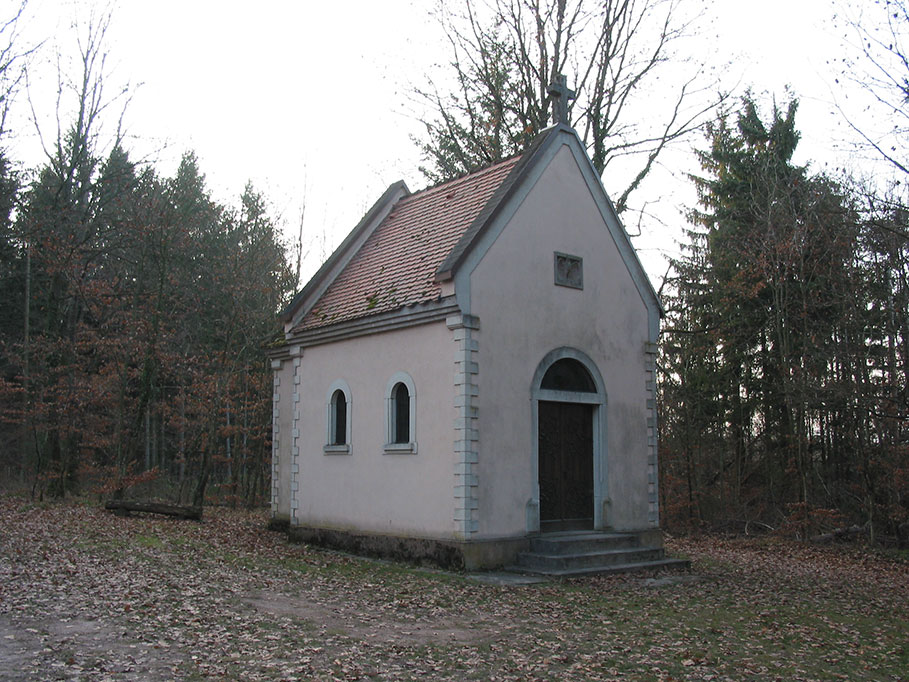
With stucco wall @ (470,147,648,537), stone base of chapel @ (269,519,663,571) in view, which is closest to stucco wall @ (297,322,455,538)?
stone base of chapel @ (269,519,663,571)

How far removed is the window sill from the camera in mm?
14398

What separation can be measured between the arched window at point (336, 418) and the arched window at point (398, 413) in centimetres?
160

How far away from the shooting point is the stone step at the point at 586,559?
42.8 ft

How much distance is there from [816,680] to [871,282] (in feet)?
46.7

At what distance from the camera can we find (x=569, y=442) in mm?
15195

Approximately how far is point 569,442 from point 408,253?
4994 millimetres

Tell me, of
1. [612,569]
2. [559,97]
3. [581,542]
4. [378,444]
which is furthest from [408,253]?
[612,569]

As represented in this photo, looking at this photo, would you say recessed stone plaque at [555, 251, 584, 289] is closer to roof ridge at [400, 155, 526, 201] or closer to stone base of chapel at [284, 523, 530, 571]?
roof ridge at [400, 155, 526, 201]

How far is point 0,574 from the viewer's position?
1105 cm

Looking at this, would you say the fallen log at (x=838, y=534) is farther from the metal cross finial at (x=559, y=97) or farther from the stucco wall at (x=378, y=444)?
the metal cross finial at (x=559, y=97)

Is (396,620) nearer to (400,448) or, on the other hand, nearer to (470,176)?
(400,448)

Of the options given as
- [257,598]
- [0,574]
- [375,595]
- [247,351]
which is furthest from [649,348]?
[247,351]

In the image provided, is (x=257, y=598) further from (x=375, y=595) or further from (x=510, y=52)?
(x=510, y=52)

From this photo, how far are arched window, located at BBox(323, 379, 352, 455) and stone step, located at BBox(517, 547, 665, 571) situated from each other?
4836mm
